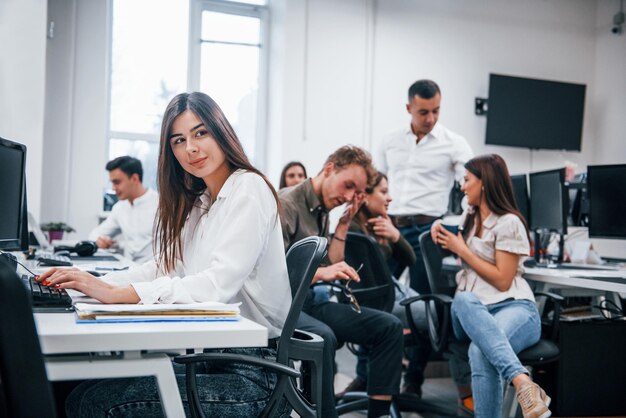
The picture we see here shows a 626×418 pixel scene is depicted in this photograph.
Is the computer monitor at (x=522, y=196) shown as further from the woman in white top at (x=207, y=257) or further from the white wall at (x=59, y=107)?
the white wall at (x=59, y=107)

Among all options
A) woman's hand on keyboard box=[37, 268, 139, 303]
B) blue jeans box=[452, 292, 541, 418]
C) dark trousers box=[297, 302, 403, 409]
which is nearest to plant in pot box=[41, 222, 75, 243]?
dark trousers box=[297, 302, 403, 409]

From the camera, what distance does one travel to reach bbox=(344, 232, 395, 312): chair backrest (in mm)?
2701

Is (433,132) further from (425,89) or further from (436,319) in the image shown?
(436,319)

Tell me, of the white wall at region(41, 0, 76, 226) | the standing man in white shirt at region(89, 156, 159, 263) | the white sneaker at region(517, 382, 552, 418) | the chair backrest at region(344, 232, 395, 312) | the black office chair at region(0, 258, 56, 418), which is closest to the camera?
the black office chair at region(0, 258, 56, 418)

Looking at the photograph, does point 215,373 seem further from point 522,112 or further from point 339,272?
point 522,112

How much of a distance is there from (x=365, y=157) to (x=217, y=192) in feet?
3.67

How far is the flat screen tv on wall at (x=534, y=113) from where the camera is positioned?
19.6ft

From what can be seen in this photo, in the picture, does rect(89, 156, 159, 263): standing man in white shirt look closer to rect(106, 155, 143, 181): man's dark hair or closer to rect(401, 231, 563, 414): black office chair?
rect(106, 155, 143, 181): man's dark hair

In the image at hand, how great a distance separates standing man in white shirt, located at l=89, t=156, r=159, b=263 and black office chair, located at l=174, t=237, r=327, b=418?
285 centimetres

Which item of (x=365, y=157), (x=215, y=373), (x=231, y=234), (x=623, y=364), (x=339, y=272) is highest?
(x=365, y=157)

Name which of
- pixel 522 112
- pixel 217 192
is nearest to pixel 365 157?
pixel 217 192

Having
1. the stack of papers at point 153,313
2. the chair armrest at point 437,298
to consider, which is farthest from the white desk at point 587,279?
the stack of papers at point 153,313

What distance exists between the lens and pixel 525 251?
2.54m

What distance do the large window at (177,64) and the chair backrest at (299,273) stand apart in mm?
4055
